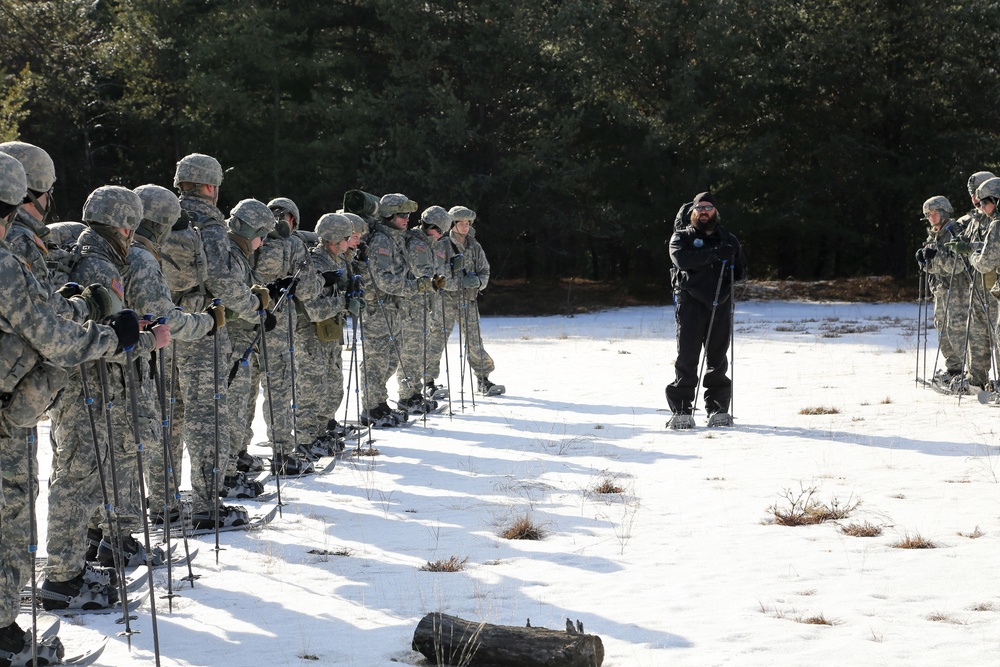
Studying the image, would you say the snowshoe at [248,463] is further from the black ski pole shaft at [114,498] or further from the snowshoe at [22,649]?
the snowshoe at [22,649]

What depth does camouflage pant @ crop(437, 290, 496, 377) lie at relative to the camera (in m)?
15.7

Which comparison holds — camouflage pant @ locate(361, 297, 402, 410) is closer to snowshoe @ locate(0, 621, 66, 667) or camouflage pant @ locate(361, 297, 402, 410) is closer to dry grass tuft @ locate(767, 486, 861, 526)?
dry grass tuft @ locate(767, 486, 861, 526)

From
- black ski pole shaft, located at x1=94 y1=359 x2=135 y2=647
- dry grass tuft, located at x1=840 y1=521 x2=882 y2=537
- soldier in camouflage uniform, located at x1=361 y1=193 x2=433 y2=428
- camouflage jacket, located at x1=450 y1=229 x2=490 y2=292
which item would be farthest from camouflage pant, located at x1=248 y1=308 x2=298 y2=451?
camouflage jacket, located at x1=450 y1=229 x2=490 y2=292

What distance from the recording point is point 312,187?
106ft

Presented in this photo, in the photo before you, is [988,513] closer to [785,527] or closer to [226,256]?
[785,527]

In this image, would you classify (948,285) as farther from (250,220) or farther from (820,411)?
(250,220)

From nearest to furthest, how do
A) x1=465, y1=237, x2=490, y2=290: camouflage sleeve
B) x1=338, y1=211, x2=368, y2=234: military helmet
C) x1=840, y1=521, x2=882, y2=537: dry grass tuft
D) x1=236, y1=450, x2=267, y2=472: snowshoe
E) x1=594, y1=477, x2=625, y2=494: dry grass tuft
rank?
x1=840, y1=521, x2=882, y2=537: dry grass tuft → x1=594, y1=477, x2=625, y2=494: dry grass tuft → x1=236, y1=450, x2=267, y2=472: snowshoe → x1=338, y1=211, x2=368, y2=234: military helmet → x1=465, y1=237, x2=490, y2=290: camouflage sleeve

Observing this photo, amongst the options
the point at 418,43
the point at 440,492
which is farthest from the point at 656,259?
the point at 440,492

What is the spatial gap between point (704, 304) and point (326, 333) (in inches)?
171

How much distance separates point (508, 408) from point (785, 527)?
270 inches

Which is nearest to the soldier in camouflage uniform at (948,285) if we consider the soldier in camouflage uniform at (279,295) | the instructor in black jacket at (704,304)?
the instructor in black jacket at (704,304)

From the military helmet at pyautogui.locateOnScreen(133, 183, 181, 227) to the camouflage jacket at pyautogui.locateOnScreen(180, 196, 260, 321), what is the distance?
1039 mm

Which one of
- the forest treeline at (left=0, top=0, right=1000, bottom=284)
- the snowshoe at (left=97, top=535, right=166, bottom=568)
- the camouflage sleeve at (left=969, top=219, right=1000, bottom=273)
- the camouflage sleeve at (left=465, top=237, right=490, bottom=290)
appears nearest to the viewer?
the snowshoe at (left=97, top=535, right=166, bottom=568)

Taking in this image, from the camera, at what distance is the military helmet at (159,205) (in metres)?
7.04
